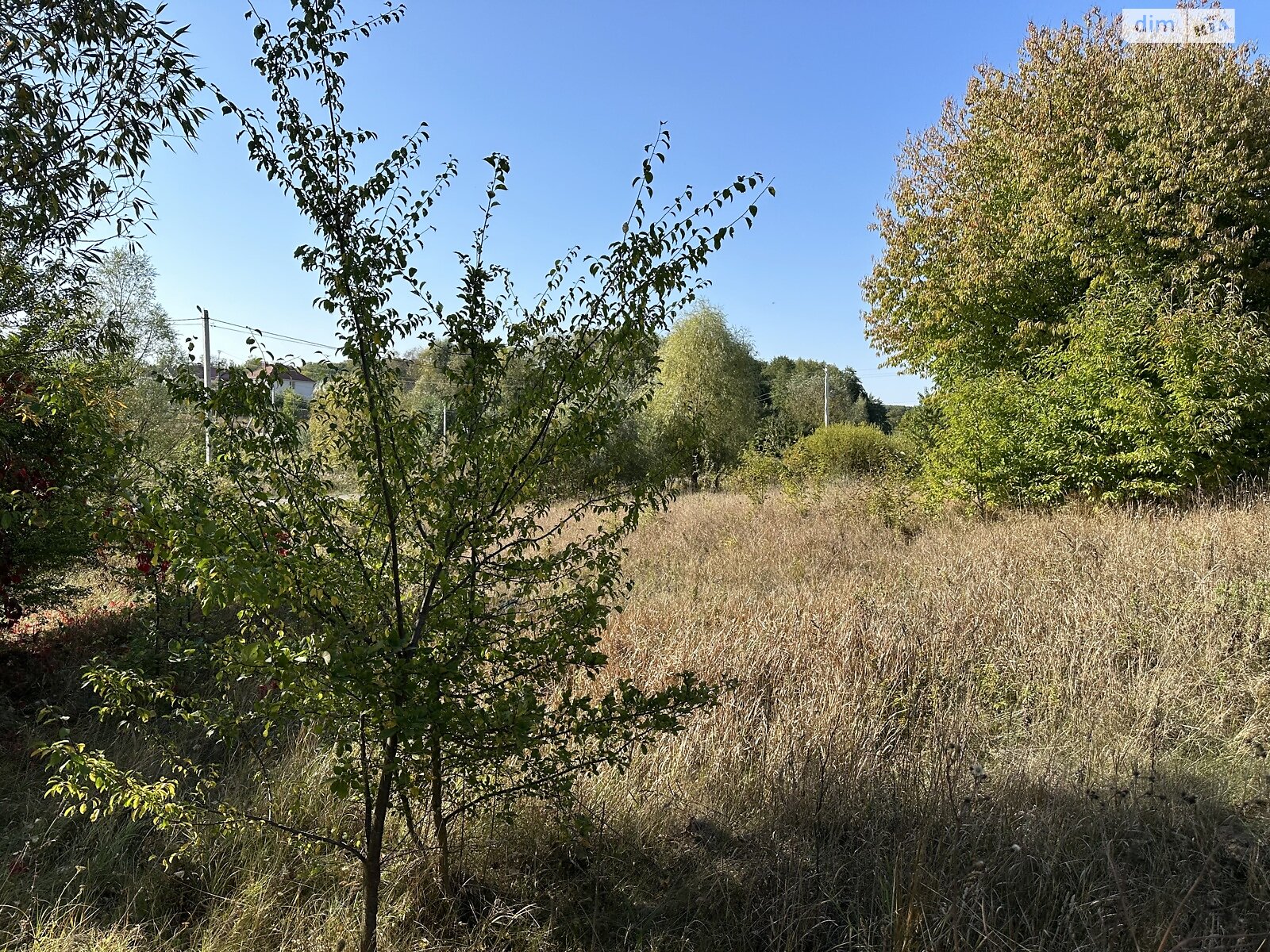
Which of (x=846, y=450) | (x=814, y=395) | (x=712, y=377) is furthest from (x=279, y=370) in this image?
(x=814, y=395)

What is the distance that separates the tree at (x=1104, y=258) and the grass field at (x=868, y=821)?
391 centimetres

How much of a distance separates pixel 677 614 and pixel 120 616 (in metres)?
5.27

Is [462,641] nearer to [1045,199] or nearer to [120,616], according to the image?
[120,616]

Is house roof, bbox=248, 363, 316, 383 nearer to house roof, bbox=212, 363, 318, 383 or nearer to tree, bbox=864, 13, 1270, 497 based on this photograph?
house roof, bbox=212, 363, 318, 383

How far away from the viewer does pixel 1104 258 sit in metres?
10.7

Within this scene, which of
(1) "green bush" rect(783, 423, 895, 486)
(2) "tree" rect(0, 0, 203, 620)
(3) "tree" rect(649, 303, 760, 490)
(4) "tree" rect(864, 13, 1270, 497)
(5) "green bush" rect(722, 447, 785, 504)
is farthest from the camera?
(3) "tree" rect(649, 303, 760, 490)

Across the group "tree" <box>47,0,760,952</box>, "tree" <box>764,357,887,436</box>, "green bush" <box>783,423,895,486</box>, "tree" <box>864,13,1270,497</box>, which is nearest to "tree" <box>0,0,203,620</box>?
"tree" <box>47,0,760,952</box>

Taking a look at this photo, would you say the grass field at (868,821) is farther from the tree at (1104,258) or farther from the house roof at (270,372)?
the tree at (1104,258)

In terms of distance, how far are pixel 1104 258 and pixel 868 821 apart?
1109 centimetres

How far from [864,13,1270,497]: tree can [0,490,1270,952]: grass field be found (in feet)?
12.8

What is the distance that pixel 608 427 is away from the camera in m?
2.41

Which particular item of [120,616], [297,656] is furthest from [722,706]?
[120,616]

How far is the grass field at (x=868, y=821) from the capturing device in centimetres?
238

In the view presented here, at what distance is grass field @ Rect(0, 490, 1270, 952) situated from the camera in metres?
2.38
